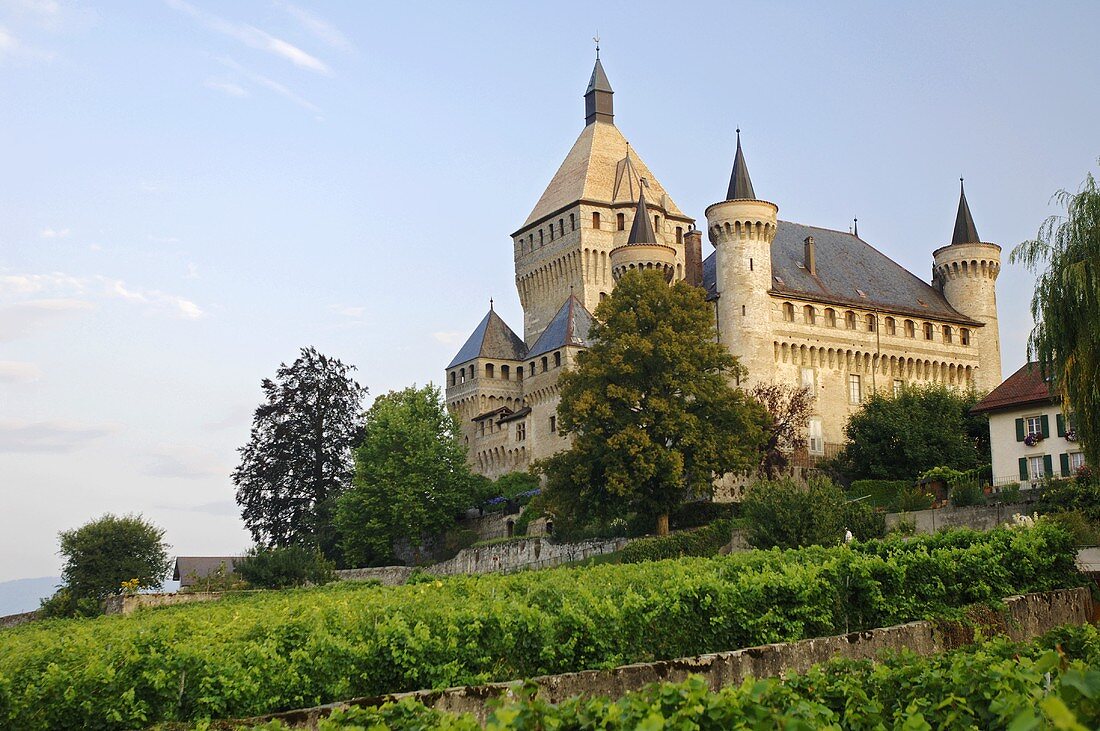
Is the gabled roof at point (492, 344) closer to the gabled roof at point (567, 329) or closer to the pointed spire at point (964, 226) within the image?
the gabled roof at point (567, 329)

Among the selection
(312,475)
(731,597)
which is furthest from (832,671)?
(312,475)

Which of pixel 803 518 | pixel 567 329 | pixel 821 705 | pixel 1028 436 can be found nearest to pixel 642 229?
pixel 567 329

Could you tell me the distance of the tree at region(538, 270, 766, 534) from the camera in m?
48.5

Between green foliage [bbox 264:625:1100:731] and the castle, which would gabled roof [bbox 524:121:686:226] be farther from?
green foliage [bbox 264:625:1100:731]

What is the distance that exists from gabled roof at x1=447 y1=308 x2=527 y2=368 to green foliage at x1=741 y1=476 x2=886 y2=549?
39.4 m

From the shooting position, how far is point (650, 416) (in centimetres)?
4931

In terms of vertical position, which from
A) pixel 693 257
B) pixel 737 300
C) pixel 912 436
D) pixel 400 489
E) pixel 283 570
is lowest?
pixel 283 570

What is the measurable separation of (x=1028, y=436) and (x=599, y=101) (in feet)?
165

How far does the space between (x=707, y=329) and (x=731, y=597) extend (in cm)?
3197

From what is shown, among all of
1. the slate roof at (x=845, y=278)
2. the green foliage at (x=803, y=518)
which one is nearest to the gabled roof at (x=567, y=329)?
the slate roof at (x=845, y=278)

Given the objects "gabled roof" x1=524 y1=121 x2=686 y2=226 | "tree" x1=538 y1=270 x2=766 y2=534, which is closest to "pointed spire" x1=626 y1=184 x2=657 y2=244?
"gabled roof" x1=524 y1=121 x2=686 y2=226

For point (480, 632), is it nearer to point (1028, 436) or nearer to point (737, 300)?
point (1028, 436)

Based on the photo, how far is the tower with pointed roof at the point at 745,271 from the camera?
6375 centimetres

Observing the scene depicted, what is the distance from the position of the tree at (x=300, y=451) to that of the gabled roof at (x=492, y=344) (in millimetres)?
7473
